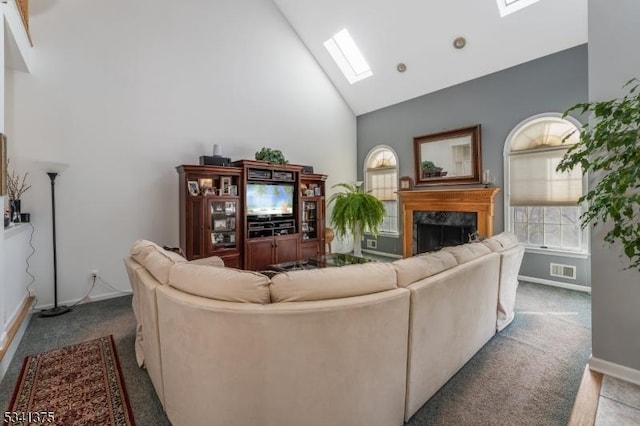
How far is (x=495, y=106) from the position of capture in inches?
189

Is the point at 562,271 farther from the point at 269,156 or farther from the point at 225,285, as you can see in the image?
the point at 225,285

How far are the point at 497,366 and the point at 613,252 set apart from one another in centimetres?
117

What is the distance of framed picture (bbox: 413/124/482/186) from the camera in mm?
5020

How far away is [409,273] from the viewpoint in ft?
5.55

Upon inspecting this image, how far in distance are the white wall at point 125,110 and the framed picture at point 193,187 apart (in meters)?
0.39

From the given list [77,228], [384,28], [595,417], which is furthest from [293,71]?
[595,417]

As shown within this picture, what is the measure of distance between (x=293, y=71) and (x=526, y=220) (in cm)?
490

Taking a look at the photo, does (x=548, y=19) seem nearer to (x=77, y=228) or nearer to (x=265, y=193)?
(x=265, y=193)

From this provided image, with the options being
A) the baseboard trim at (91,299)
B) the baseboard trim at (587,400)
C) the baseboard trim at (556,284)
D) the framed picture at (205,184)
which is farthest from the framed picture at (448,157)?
the baseboard trim at (91,299)

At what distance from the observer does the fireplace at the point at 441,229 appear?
16.6 feet

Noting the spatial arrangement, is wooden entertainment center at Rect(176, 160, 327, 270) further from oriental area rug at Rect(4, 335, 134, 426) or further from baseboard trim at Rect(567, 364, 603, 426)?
baseboard trim at Rect(567, 364, 603, 426)

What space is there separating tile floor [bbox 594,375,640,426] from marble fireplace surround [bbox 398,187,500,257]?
9.62 feet

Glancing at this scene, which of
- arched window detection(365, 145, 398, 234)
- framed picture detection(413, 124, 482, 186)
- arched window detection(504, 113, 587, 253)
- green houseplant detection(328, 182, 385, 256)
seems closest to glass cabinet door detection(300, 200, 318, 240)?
green houseplant detection(328, 182, 385, 256)

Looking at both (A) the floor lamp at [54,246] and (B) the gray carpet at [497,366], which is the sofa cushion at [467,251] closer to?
(B) the gray carpet at [497,366]
